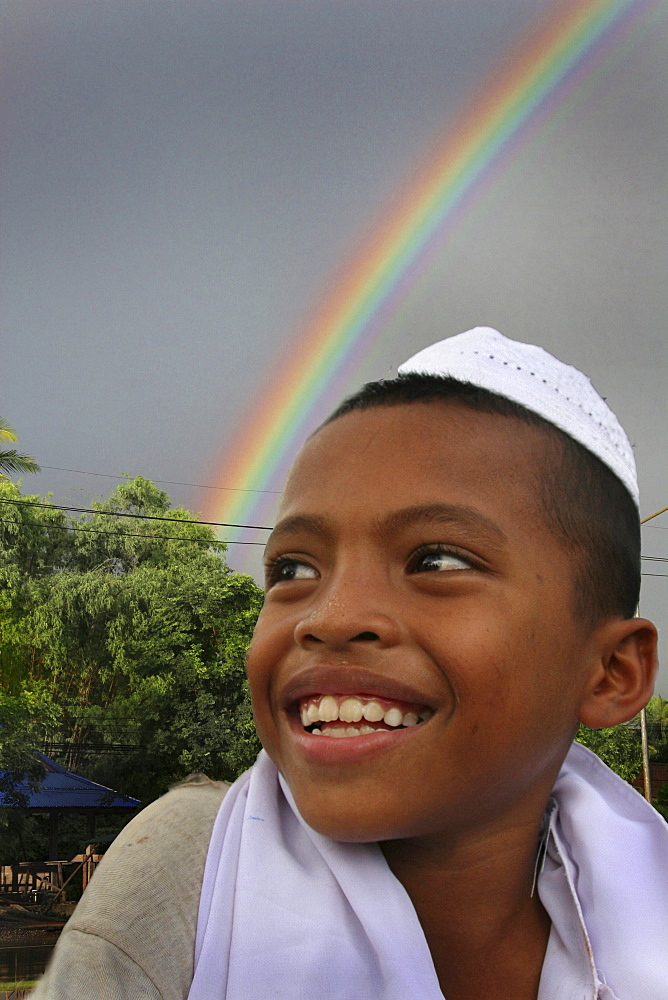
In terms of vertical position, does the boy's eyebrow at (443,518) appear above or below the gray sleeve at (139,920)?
above

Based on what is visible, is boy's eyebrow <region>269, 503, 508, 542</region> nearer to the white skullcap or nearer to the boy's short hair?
the boy's short hair

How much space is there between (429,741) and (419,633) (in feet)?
0.51

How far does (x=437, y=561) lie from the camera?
1453mm

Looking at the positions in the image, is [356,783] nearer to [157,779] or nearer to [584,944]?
[584,944]

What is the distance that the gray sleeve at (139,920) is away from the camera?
1.15m

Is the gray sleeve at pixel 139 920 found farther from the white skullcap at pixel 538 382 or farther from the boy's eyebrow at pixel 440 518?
the white skullcap at pixel 538 382

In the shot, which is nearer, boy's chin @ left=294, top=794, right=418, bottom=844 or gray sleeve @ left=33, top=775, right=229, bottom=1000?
gray sleeve @ left=33, top=775, right=229, bottom=1000

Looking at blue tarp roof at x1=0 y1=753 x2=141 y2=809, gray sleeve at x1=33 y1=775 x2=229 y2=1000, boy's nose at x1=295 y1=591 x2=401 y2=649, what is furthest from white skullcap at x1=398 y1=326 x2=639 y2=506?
blue tarp roof at x1=0 y1=753 x2=141 y2=809

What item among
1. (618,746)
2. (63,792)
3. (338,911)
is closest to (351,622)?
(338,911)

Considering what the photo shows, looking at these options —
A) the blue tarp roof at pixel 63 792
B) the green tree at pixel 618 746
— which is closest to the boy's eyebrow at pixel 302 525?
the blue tarp roof at pixel 63 792

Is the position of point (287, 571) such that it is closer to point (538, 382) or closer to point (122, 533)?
point (538, 382)

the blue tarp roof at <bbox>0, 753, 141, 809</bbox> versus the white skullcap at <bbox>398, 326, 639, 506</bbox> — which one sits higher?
the blue tarp roof at <bbox>0, 753, 141, 809</bbox>

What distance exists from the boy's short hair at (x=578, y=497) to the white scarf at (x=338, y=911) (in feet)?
1.40

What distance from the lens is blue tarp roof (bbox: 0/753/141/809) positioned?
24.5 metres
